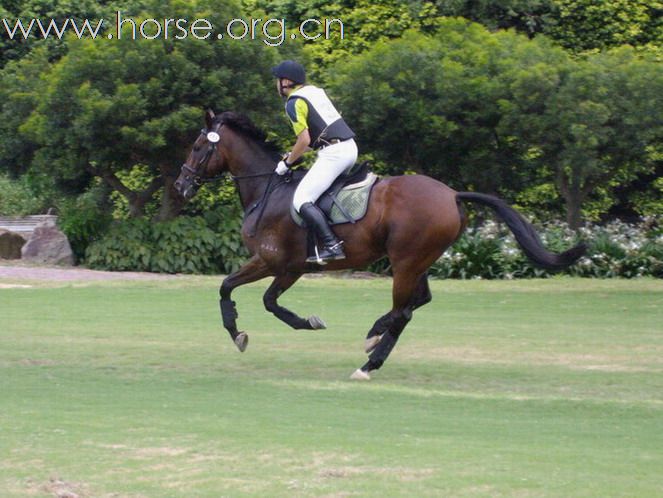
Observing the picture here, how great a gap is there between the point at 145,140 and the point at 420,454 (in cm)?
1396

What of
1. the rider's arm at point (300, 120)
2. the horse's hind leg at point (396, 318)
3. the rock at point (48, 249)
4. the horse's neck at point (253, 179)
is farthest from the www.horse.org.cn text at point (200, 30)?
the horse's hind leg at point (396, 318)

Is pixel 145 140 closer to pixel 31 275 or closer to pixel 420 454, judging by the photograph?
pixel 31 275

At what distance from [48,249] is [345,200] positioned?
12.3 m

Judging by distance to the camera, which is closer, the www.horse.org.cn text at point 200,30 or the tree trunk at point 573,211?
the www.horse.org.cn text at point 200,30

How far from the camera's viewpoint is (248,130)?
13.0 metres

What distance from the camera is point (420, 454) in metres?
8.15

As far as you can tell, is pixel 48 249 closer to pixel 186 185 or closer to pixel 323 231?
pixel 186 185

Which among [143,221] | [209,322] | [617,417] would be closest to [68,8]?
[143,221]

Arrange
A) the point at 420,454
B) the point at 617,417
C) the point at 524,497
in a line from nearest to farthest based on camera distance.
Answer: the point at 524,497 < the point at 420,454 < the point at 617,417

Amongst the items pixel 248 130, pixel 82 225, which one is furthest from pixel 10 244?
pixel 248 130

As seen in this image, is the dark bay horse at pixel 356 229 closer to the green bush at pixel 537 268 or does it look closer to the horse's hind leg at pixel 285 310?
the horse's hind leg at pixel 285 310

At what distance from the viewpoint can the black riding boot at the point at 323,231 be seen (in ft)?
38.9

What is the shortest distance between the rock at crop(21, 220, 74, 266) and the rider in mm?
11949

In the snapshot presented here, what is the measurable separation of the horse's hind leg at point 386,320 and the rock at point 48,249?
12.0 meters
